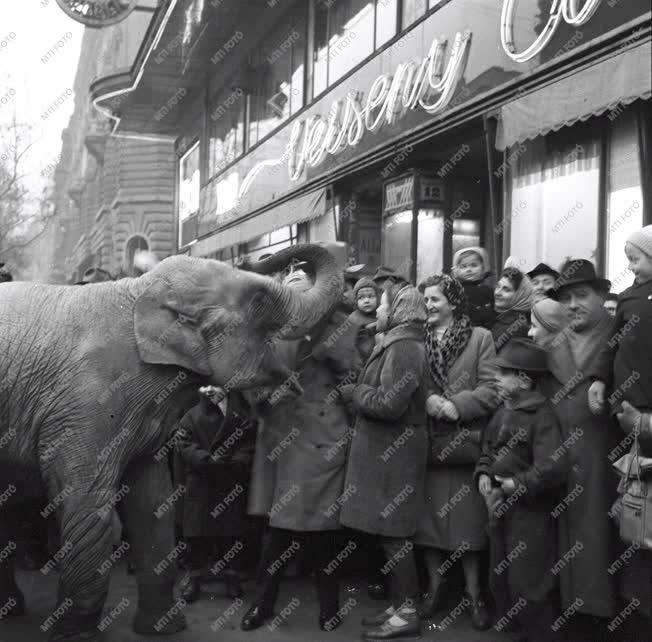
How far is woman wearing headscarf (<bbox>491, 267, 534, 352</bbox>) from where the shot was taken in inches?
225

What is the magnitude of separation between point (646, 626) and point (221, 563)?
2.65 m

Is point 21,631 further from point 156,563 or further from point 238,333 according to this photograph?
point 238,333

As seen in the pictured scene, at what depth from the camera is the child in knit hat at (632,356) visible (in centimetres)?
396

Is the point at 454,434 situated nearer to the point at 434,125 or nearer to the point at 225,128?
the point at 434,125

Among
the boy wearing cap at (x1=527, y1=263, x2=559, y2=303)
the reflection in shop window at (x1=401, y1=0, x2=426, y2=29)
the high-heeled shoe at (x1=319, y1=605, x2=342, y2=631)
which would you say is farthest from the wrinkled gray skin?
the reflection in shop window at (x1=401, y1=0, x2=426, y2=29)

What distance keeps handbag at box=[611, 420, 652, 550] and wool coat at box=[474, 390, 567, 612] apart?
0.46 metres

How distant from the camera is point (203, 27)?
19703 millimetres

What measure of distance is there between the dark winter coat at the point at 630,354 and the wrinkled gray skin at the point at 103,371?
1.57 metres

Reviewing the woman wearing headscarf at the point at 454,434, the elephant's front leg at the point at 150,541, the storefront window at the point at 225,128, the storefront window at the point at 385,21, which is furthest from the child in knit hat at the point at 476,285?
the storefront window at the point at 225,128

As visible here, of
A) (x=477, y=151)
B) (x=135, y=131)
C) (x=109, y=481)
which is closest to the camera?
(x=109, y=481)

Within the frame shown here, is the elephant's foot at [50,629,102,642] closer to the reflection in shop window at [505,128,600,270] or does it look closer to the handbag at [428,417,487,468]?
the handbag at [428,417,487,468]

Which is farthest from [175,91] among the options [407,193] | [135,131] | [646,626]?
[646,626]

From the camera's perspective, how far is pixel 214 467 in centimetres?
571

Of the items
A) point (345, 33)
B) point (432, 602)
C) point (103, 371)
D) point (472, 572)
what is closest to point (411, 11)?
point (345, 33)
